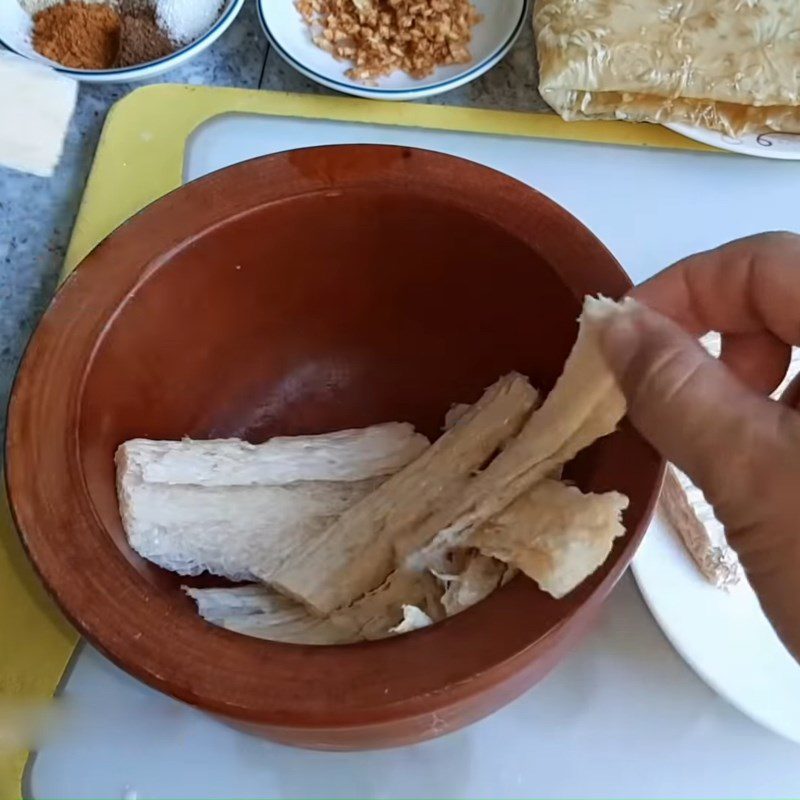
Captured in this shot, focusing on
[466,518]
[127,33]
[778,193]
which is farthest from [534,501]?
[127,33]

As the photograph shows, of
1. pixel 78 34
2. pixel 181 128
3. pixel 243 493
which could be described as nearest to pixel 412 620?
pixel 243 493

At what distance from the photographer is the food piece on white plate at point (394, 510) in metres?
0.47

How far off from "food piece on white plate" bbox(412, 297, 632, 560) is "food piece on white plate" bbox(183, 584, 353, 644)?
0.05 m

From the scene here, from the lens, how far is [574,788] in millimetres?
495

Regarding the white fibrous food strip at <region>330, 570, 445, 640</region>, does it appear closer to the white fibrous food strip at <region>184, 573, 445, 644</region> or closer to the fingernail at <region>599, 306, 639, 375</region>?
the white fibrous food strip at <region>184, 573, 445, 644</region>

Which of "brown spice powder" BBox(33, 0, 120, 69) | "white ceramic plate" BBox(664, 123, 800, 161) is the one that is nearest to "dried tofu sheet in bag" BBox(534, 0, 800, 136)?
"white ceramic plate" BBox(664, 123, 800, 161)

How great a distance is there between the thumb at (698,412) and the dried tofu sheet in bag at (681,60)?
0.34 m

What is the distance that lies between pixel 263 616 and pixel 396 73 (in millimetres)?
426

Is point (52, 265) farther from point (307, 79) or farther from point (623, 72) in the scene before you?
point (623, 72)

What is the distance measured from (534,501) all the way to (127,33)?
0.51m

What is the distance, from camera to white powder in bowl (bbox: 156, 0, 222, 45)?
74cm

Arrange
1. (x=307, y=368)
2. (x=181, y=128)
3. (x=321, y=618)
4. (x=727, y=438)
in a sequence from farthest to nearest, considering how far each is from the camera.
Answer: (x=181, y=128) → (x=307, y=368) → (x=321, y=618) → (x=727, y=438)

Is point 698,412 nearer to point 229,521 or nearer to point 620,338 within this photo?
point 620,338

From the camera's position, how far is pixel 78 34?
741mm
